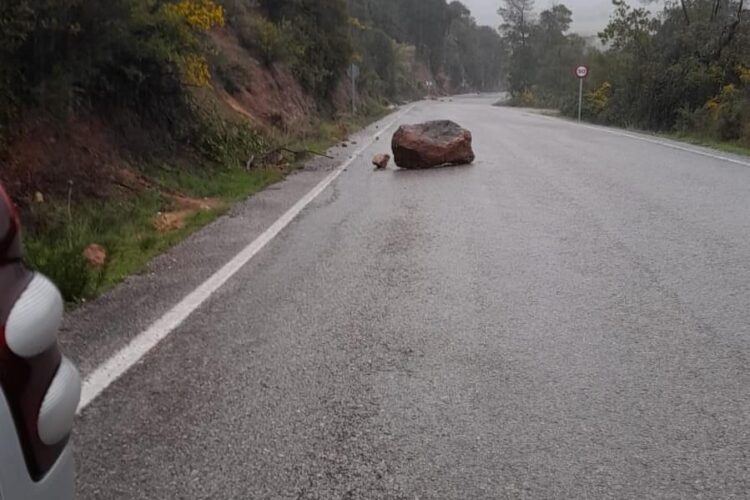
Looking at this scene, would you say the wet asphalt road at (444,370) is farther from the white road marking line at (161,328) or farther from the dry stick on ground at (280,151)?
the dry stick on ground at (280,151)

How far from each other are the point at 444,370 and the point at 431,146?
11689 millimetres

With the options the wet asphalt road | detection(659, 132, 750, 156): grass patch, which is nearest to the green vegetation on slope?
the wet asphalt road

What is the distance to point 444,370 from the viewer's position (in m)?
4.81

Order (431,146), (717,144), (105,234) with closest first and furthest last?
(105,234) → (431,146) → (717,144)

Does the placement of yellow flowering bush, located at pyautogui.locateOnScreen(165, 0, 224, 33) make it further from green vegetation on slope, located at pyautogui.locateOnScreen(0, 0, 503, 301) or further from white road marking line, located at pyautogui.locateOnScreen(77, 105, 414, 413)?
white road marking line, located at pyautogui.locateOnScreen(77, 105, 414, 413)

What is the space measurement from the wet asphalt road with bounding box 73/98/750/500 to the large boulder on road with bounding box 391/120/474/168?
6828 mm

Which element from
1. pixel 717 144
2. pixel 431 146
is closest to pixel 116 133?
pixel 431 146

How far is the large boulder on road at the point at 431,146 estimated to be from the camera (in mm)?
16141

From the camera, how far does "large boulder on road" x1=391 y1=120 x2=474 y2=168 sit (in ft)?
53.0

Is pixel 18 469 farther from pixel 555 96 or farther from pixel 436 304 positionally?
pixel 555 96

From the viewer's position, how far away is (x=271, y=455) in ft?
12.2

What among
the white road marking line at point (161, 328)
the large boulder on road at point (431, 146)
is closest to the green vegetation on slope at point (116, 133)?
the white road marking line at point (161, 328)

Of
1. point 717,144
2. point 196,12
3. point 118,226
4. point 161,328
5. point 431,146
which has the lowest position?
point 717,144

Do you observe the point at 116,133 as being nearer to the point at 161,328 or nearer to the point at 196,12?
the point at 196,12
